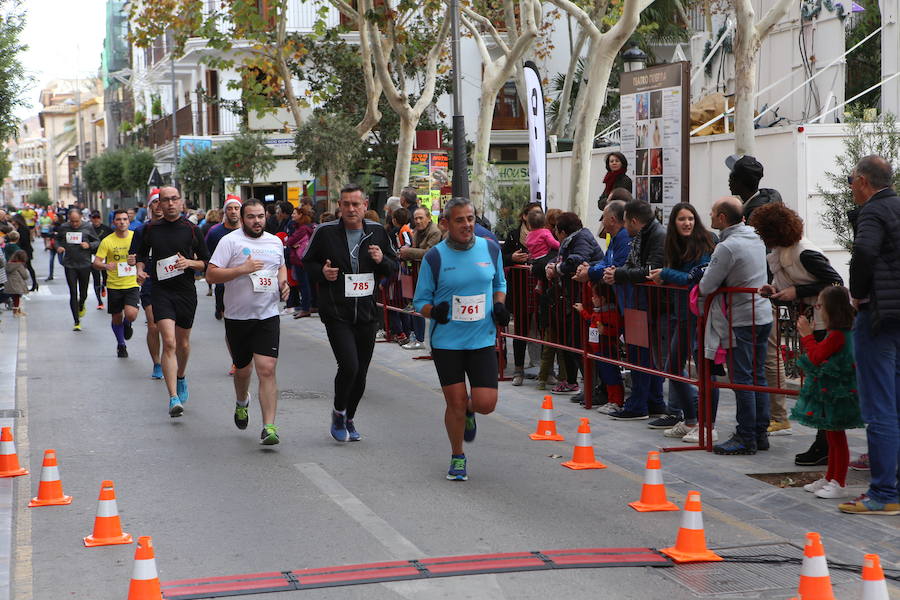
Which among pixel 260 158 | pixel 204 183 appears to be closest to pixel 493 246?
pixel 260 158

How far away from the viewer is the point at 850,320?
7.22 m

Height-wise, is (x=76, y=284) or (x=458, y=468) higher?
(x=76, y=284)

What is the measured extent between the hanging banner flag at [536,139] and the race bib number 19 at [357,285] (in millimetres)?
7897

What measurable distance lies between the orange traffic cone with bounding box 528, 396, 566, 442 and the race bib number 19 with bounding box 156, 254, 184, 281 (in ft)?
12.0

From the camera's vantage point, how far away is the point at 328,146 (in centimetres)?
2638

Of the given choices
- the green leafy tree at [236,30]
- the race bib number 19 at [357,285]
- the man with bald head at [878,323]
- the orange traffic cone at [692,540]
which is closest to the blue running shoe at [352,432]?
the race bib number 19 at [357,285]

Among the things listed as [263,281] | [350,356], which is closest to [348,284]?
[350,356]

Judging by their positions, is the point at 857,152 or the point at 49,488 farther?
the point at 857,152

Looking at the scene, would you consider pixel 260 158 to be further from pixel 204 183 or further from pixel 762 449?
pixel 762 449

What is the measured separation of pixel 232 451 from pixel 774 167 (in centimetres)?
887

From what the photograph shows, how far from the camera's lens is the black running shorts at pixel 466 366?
25.8 ft

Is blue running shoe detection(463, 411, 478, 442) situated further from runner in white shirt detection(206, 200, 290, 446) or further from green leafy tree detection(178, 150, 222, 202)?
green leafy tree detection(178, 150, 222, 202)

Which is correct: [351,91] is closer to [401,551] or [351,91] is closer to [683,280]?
[683,280]

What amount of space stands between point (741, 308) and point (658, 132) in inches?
228
